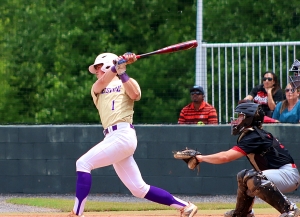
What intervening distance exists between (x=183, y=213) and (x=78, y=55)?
188 inches

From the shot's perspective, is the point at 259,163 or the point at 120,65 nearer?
the point at 259,163

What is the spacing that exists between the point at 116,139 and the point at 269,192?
151 centimetres

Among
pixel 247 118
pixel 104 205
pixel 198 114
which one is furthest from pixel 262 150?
pixel 198 114

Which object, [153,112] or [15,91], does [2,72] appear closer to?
[15,91]

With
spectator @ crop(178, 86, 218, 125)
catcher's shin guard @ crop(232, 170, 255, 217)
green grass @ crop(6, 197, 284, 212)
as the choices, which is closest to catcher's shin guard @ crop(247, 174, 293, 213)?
catcher's shin guard @ crop(232, 170, 255, 217)

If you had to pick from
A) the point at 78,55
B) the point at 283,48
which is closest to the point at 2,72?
the point at 78,55

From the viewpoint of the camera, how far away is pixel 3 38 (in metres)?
11.2

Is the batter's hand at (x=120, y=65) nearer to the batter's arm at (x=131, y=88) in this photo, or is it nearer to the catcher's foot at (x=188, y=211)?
the batter's arm at (x=131, y=88)

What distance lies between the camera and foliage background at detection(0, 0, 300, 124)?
10969 millimetres

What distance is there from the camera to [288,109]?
10.3 meters

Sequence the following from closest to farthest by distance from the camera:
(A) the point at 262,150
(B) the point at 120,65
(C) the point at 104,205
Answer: (A) the point at 262,150 → (B) the point at 120,65 → (C) the point at 104,205

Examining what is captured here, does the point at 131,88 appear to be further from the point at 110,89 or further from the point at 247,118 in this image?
the point at 247,118

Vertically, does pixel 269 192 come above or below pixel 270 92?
below

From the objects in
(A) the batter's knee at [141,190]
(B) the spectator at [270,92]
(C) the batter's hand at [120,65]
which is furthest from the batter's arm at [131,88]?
(B) the spectator at [270,92]
